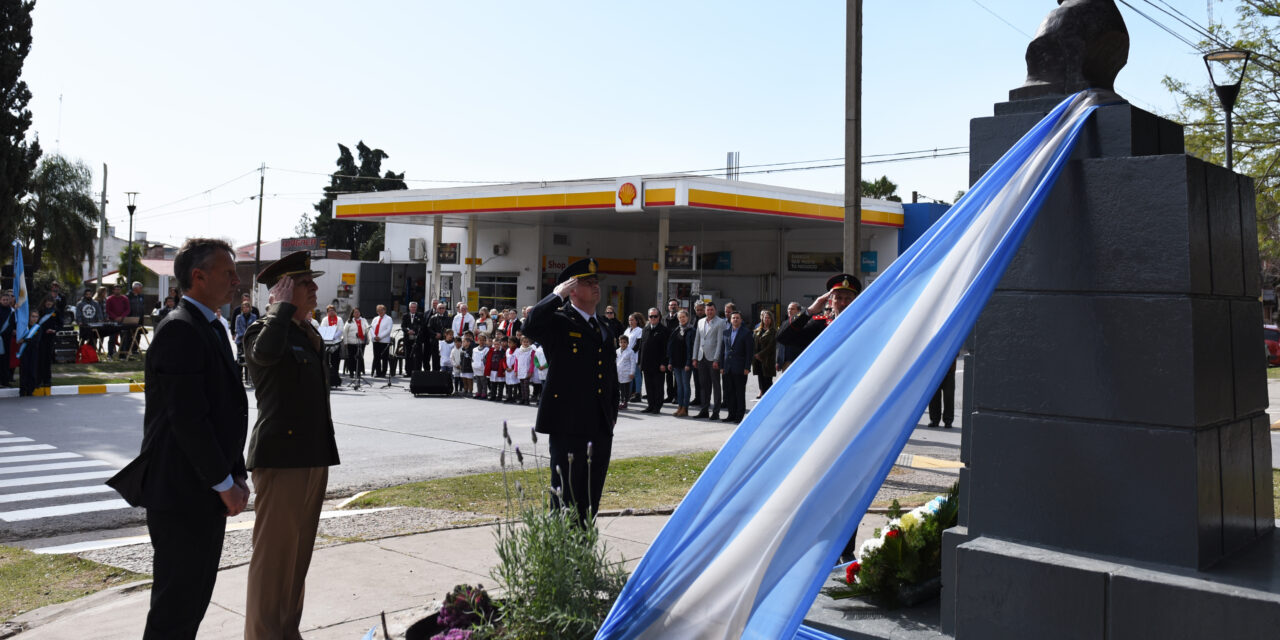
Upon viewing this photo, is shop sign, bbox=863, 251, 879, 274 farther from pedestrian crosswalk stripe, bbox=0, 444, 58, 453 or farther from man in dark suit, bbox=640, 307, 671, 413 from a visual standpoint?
pedestrian crosswalk stripe, bbox=0, 444, 58, 453

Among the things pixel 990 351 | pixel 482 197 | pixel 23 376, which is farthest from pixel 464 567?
pixel 482 197

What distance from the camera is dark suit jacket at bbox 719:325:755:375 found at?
16000mm

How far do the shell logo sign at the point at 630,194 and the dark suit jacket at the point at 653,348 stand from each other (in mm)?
11489

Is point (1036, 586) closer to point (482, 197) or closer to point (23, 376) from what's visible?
point (23, 376)

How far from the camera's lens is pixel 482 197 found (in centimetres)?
3312

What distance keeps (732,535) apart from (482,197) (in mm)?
30783

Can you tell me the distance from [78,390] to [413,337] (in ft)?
25.6

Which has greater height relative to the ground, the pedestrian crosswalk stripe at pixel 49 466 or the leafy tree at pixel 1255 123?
the leafy tree at pixel 1255 123

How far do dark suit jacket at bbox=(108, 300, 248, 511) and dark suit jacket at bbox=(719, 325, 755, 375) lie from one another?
1246 cm

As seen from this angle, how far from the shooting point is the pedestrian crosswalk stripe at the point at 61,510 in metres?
8.34

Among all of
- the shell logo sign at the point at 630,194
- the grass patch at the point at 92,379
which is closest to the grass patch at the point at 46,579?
the grass patch at the point at 92,379

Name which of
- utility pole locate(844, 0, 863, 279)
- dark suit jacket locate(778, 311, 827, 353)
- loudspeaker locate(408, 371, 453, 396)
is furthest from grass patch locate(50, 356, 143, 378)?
dark suit jacket locate(778, 311, 827, 353)

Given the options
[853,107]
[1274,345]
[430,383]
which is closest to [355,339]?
[430,383]

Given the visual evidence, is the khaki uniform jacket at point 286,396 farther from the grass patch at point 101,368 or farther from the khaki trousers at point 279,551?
the grass patch at point 101,368
